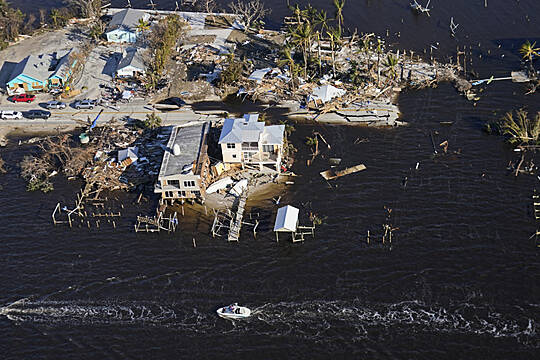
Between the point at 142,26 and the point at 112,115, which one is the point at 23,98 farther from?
the point at 142,26

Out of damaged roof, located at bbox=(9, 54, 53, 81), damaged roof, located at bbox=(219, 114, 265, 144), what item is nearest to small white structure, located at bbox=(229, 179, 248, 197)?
damaged roof, located at bbox=(219, 114, 265, 144)

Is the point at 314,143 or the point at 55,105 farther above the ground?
the point at 55,105

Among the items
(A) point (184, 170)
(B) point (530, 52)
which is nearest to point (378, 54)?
(B) point (530, 52)

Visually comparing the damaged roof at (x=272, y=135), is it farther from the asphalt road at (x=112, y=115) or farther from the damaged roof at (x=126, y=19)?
the damaged roof at (x=126, y=19)

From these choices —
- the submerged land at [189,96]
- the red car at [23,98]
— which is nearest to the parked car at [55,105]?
the submerged land at [189,96]

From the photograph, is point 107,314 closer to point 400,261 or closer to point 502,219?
point 400,261

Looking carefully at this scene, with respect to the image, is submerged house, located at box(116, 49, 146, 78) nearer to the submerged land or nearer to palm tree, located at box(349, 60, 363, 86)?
the submerged land

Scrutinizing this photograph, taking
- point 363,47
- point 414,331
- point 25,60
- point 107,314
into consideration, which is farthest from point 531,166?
point 25,60
